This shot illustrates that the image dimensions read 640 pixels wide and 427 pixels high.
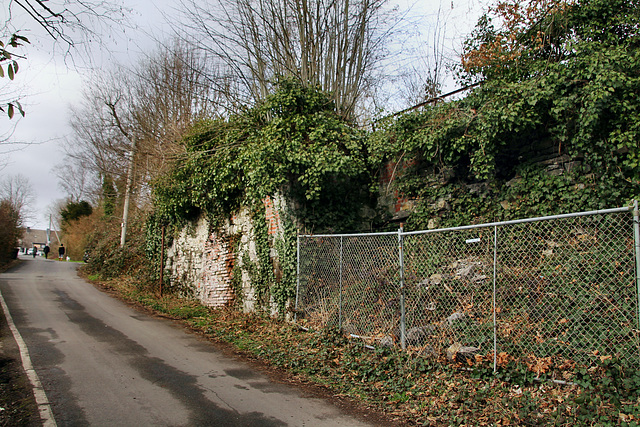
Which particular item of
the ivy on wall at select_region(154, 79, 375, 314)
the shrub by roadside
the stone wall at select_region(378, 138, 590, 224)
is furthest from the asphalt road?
the stone wall at select_region(378, 138, 590, 224)

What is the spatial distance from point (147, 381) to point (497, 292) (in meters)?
4.69

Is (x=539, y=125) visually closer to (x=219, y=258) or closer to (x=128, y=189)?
(x=219, y=258)

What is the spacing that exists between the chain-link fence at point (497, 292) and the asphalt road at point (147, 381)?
5.88 feet

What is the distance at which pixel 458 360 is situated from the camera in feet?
17.3

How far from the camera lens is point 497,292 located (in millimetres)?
5020

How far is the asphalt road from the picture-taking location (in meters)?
4.48

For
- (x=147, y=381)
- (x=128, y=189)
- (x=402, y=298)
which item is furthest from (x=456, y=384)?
(x=128, y=189)

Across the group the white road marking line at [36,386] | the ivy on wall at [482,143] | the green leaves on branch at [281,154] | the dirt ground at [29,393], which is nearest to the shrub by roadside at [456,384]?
the dirt ground at [29,393]

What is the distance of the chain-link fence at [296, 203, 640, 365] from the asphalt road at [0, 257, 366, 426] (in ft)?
5.88

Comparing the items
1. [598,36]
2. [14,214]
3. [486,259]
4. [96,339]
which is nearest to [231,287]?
[96,339]

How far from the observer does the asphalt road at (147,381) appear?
4.48 metres

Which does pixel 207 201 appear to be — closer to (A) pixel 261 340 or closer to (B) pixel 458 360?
(A) pixel 261 340

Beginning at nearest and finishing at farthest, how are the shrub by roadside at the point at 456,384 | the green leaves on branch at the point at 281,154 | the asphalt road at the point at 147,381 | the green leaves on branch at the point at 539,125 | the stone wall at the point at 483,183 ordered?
the shrub by roadside at the point at 456,384 < the asphalt road at the point at 147,381 < the green leaves on branch at the point at 539,125 < the stone wall at the point at 483,183 < the green leaves on branch at the point at 281,154

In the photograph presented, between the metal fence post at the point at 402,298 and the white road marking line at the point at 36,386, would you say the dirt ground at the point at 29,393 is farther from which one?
the metal fence post at the point at 402,298
